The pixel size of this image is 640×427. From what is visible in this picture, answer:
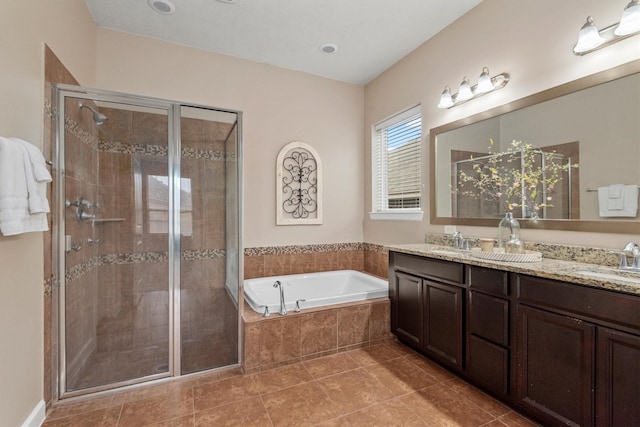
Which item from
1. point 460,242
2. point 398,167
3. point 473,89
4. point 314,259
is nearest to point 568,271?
point 460,242

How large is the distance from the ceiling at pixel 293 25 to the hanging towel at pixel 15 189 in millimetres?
1716

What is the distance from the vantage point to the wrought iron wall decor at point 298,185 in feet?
11.0

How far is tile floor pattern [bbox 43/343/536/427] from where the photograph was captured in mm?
1692

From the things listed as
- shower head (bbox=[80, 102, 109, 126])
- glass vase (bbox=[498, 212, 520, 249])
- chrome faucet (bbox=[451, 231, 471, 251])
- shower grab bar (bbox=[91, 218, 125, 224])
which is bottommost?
chrome faucet (bbox=[451, 231, 471, 251])

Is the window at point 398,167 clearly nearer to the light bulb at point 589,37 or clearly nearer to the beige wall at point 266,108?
the beige wall at point 266,108

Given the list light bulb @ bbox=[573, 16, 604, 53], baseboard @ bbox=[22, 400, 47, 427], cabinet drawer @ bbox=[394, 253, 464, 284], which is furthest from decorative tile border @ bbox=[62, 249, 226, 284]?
light bulb @ bbox=[573, 16, 604, 53]

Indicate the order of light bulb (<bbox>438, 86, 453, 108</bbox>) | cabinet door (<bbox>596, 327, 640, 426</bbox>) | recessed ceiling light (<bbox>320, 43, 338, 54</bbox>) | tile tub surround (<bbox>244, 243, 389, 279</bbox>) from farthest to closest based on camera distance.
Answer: tile tub surround (<bbox>244, 243, 389, 279</bbox>)
recessed ceiling light (<bbox>320, 43, 338, 54</bbox>)
light bulb (<bbox>438, 86, 453, 108</bbox>)
cabinet door (<bbox>596, 327, 640, 426</bbox>)

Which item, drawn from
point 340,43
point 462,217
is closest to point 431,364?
point 462,217

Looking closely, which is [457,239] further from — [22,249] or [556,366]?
[22,249]

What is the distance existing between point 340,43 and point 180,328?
2911 millimetres

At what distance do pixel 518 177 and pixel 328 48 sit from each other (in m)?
2.12

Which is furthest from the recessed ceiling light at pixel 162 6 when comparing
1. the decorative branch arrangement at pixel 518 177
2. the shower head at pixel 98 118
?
the decorative branch arrangement at pixel 518 177

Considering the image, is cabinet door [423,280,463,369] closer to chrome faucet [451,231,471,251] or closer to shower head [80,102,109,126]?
chrome faucet [451,231,471,251]

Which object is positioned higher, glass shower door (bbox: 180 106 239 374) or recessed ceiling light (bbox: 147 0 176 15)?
recessed ceiling light (bbox: 147 0 176 15)
